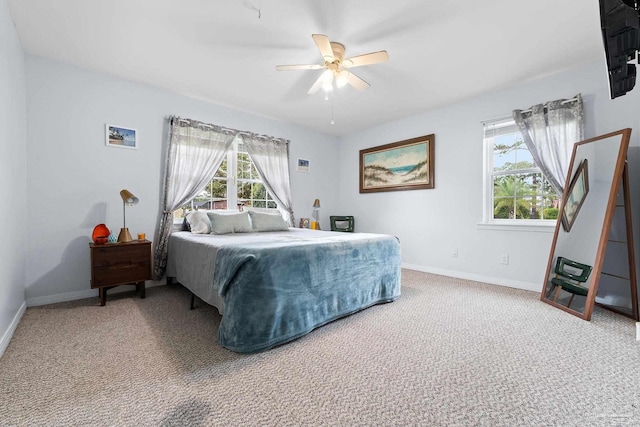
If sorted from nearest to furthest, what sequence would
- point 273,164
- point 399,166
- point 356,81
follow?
point 356,81 < point 273,164 < point 399,166

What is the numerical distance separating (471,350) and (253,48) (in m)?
3.00

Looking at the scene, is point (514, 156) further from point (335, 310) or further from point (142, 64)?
point (142, 64)

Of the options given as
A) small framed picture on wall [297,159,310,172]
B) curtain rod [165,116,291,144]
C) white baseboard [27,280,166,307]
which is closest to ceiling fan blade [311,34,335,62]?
curtain rod [165,116,291,144]

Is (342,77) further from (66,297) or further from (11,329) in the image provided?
(66,297)

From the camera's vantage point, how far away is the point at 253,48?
2516 mm

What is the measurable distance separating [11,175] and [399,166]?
14.5 feet

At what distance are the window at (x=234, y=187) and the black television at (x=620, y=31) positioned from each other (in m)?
3.84

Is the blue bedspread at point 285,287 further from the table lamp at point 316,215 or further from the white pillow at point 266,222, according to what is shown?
the table lamp at point 316,215

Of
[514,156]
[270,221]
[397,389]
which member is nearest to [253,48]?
[270,221]

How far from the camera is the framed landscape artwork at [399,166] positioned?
4.15m

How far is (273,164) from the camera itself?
4379 millimetres

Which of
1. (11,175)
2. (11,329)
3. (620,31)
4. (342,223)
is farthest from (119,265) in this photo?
(620,31)

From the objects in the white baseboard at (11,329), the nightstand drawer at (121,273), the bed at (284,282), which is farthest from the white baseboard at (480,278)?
the white baseboard at (11,329)

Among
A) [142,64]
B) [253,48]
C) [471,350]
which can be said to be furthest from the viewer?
[142,64]
